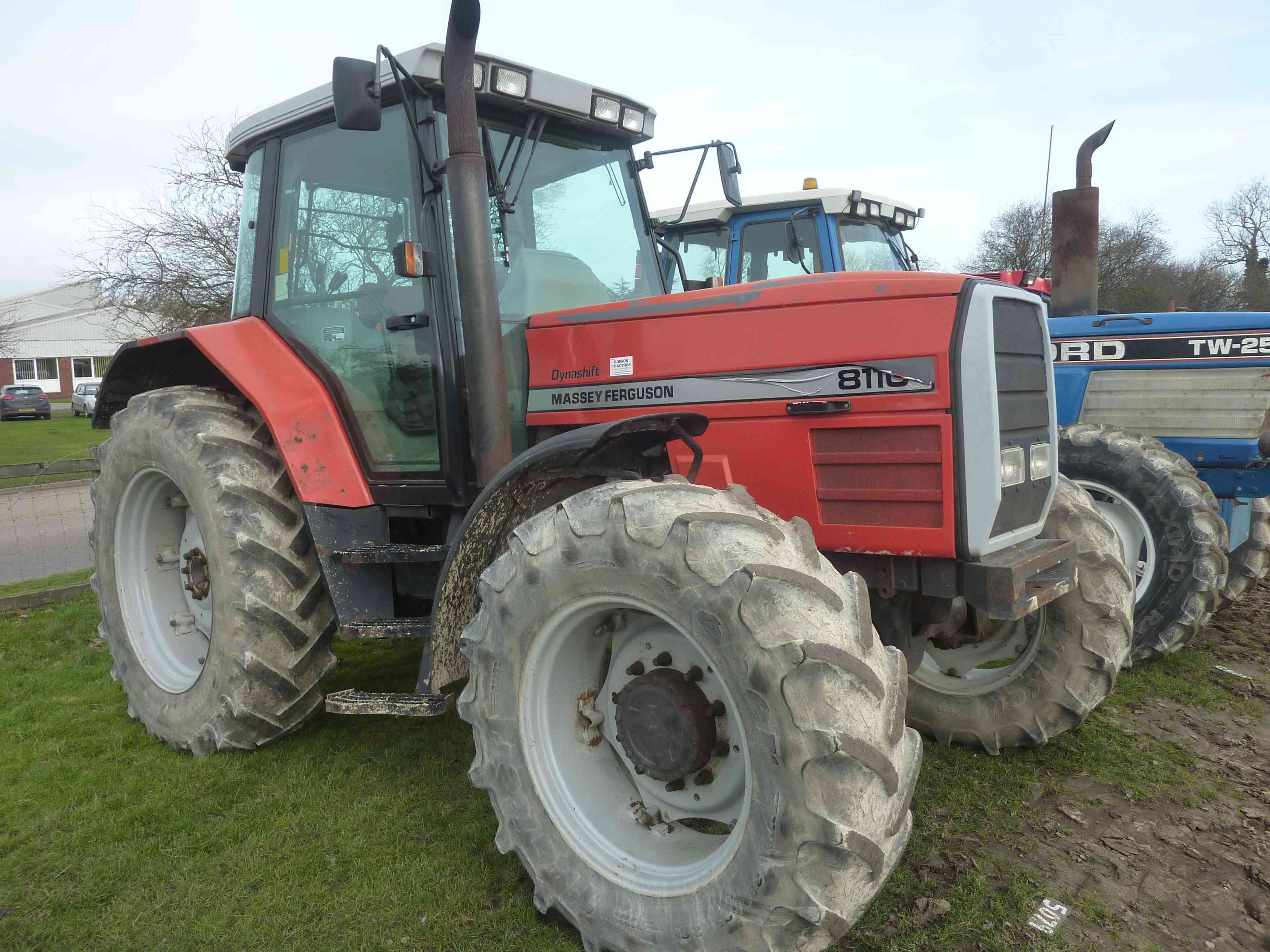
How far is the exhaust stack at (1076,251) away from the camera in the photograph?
20.1ft

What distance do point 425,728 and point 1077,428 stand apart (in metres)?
3.73

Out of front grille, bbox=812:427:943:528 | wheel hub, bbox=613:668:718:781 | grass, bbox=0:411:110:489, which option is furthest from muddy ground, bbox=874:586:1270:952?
grass, bbox=0:411:110:489

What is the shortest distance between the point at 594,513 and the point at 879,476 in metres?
0.86

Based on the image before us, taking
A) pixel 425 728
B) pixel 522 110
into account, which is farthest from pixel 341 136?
pixel 425 728

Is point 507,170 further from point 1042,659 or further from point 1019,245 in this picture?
point 1019,245

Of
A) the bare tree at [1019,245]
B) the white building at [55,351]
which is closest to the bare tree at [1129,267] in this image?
the bare tree at [1019,245]

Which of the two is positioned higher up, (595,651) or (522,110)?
(522,110)

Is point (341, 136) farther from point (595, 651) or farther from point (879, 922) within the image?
point (879, 922)

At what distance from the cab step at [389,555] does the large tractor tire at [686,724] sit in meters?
0.70

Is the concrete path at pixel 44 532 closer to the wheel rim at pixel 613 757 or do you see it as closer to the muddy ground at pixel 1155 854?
the wheel rim at pixel 613 757

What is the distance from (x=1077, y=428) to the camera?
5043 mm

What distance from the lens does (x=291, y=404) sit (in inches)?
139

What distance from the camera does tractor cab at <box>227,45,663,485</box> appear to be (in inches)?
127

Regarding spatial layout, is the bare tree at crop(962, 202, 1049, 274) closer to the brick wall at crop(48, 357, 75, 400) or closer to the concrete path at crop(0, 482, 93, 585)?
the concrete path at crop(0, 482, 93, 585)
